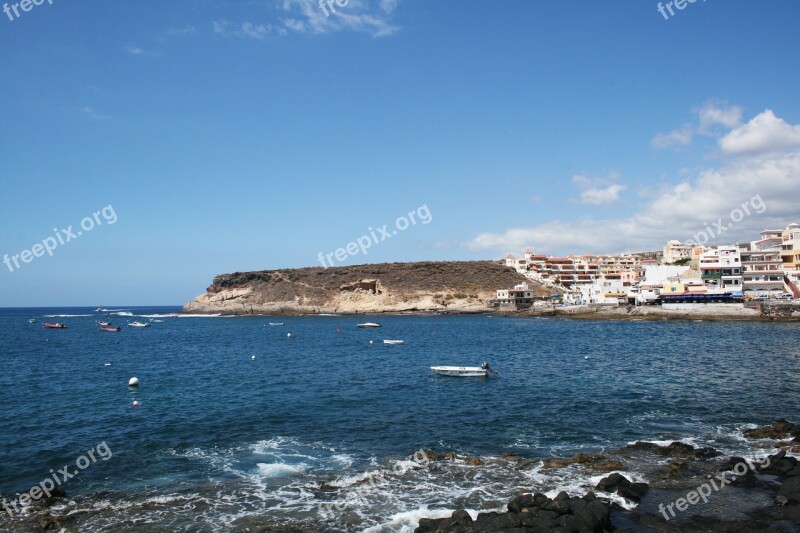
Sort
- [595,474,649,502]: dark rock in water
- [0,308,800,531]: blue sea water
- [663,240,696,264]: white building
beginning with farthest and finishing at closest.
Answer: [663,240,696,264]: white building
[0,308,800,531]: blue sea water
[595,474,649,502]: dark rock in water

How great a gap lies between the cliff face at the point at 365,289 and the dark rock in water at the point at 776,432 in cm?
11468

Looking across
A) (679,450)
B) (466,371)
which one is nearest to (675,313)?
(466,371)

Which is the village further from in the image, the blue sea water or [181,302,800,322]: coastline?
the blue sea water

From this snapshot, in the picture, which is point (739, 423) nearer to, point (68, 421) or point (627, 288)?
point (68, 421)

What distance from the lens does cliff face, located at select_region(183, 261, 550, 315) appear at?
5778 inches

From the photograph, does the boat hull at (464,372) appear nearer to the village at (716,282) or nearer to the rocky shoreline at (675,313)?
the rocky shoreline at (675,313)

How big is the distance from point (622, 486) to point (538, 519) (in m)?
4.14

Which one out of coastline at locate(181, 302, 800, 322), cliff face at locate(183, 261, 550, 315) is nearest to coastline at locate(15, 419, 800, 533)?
coastline at locate(181, 302, 800, 322)

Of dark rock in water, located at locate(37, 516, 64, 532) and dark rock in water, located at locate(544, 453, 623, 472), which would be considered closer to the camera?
dark rock in water, located at locate(37, 516, 64, 532)

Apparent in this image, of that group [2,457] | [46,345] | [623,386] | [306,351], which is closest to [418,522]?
[2,457]

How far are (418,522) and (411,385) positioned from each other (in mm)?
21155

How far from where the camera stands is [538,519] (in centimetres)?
1312

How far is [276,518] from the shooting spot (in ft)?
48.3

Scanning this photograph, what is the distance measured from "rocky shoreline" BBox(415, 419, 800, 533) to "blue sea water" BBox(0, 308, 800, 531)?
1329 mm
